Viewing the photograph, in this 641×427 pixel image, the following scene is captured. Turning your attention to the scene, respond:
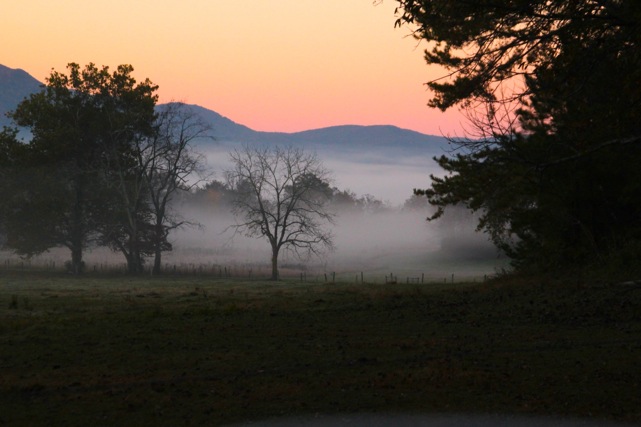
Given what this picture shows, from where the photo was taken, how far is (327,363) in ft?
40.8

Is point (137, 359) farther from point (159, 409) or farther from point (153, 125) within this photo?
point (153, 125)

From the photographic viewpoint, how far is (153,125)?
6475 cm

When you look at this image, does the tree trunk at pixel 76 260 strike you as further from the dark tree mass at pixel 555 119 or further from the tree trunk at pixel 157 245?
the dark tree mass at pixel 555 119

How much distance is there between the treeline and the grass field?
43.9 meters

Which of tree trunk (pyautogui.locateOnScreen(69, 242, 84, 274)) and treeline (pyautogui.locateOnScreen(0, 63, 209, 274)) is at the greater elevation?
treeline (pyautogui.locateOnScreen(0, 63, 209, 274))

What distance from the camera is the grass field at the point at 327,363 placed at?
9852 millimetres

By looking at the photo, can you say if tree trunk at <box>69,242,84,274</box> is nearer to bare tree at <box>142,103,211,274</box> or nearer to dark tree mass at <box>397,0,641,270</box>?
bare tree at <box>142,103,211,274</box>

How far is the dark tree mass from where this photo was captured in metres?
15.4

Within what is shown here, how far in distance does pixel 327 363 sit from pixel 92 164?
55.3 metres

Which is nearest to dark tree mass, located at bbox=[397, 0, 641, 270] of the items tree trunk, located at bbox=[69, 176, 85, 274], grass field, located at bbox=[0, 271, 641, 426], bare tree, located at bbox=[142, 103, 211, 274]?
grass field, located at bbox=[0, 271, 641, 426]

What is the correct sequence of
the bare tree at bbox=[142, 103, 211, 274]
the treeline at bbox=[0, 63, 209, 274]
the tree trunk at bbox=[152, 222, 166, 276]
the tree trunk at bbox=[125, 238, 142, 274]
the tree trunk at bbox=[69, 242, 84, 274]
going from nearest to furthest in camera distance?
the treeline at bbox=[0, 63, 209, 274] < the tree trunk at bbox=[69, 242, 84, 274] < the tree trunk at bbox=[152, 222, 166, 276] < the tree trunk at bbox=[125, 238, 142, 274] < the bare tree at bbox=[142, 103, 211, 274]

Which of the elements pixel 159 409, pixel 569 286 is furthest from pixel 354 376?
pixel 569 286

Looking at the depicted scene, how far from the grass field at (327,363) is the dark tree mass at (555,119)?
4.37 meters

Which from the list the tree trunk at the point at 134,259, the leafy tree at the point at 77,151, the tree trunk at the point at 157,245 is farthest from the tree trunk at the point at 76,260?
the tree trunk at the point at 157,245
